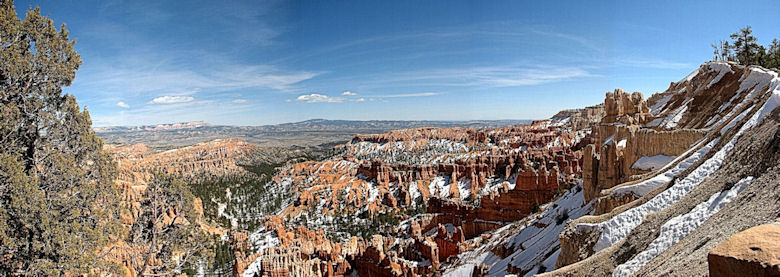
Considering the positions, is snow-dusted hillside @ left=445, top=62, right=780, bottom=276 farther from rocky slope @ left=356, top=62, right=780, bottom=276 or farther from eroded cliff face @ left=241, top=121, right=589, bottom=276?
eroded cliff face @ left=241, top=121, right=589, bottom=276

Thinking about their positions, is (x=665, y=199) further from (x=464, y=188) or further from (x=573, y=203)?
(x=464, y=188)

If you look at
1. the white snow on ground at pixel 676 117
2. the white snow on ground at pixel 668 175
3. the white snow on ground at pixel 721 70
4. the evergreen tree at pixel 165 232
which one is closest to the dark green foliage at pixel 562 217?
the white snow on ground at pixel 668 175

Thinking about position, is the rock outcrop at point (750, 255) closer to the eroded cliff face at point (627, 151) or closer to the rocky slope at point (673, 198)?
the rocky slope at point (673, 198)

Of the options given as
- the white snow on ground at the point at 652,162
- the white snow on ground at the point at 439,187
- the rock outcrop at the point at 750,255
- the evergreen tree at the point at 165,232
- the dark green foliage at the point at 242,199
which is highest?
the rock outcrop at the point at 750,255

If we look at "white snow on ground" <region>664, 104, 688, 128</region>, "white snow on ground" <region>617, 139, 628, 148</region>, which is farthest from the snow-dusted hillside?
"white snow on ground" <region>664, 104, 688, 128</region>

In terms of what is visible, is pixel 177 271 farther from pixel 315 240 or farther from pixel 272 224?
pixel 272 224

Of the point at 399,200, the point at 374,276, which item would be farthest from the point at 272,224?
the point at 374,276

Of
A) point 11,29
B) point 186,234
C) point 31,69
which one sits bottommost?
point 186,234
